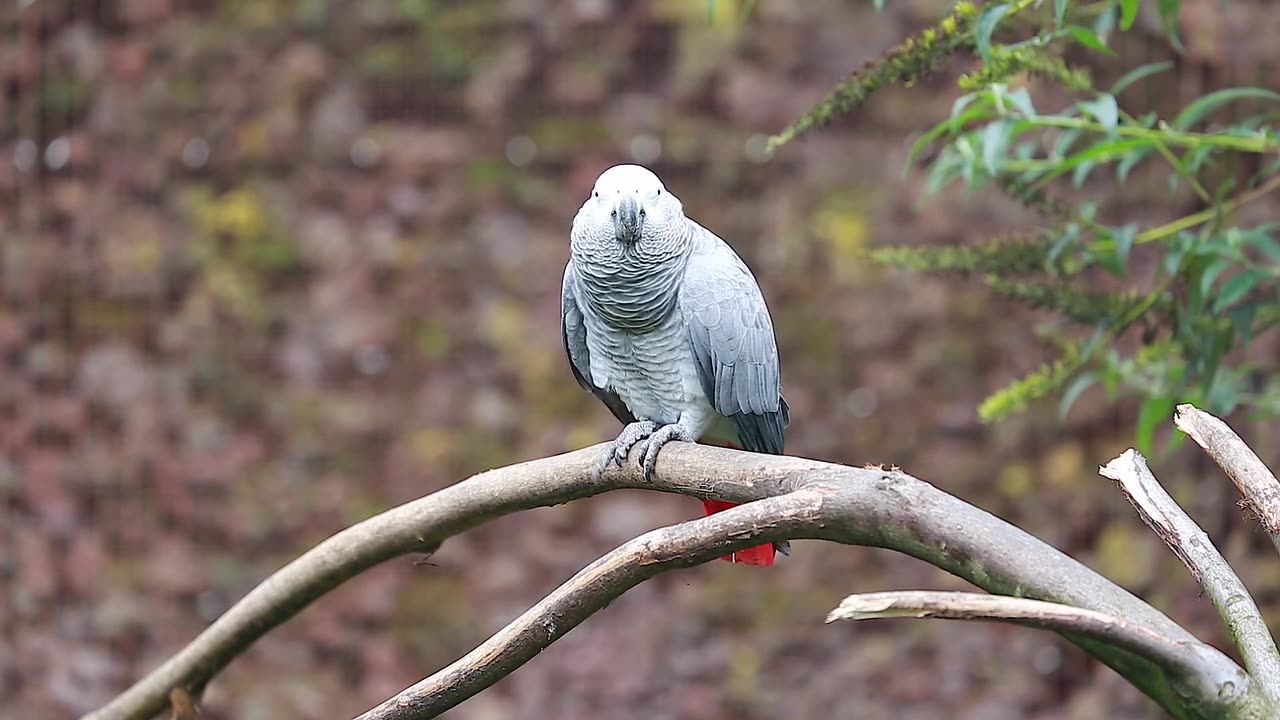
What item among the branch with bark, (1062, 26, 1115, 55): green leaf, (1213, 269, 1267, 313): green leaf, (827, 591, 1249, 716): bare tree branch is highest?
(1062, 26, 1115, 55): green leaf

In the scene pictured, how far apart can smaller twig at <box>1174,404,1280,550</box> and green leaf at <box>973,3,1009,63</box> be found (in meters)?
0.29

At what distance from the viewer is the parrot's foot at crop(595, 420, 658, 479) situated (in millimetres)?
966

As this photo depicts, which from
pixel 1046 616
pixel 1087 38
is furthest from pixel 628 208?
pixel 1046 616

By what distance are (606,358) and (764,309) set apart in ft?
0.54

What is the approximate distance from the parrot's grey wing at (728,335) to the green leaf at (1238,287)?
396mm

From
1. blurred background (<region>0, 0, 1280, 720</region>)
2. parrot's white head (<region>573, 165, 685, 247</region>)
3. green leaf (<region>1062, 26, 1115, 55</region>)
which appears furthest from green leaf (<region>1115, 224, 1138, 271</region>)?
blurred background (<region>0, 0, 1280, 720</region>)

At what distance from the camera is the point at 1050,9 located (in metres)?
1.12

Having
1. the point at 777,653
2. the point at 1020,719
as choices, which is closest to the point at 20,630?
the point at 777,653

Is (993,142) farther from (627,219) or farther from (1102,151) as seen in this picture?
(627,219)

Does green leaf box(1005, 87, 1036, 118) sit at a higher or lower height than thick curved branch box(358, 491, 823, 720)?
higher

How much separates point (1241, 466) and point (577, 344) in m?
0.66

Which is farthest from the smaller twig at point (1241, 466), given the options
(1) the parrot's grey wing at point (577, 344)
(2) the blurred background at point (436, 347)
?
(2) the blurred background at point (436, 347)

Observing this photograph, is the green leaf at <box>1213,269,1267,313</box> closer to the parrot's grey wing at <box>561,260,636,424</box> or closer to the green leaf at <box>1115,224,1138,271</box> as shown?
the green leaf at <box>1115,224,1138,271</box>

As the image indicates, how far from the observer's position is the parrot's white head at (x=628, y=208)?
969 mm
